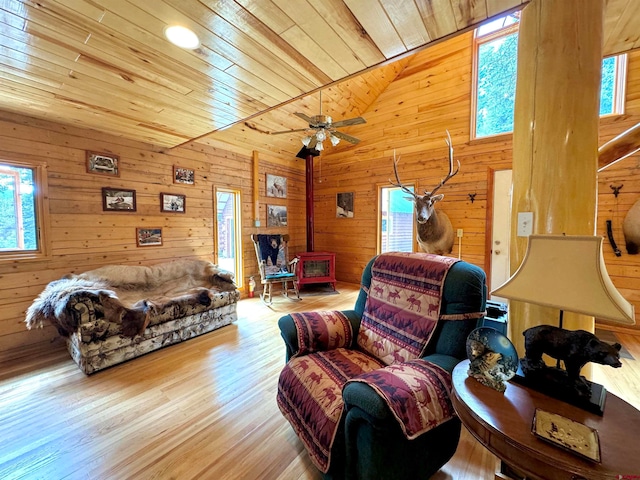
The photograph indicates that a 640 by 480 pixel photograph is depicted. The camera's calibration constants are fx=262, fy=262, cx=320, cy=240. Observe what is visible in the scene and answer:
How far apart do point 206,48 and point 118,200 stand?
2513 mm

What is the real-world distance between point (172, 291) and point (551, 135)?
12.7 feet

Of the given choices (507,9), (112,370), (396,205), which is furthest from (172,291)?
(396,205)

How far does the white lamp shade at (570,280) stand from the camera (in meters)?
0.81

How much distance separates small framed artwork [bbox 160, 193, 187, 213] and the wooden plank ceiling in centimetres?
119

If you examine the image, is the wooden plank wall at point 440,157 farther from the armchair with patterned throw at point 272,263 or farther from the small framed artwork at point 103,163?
the small framed artwork at point 103,163

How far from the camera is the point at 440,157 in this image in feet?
14.5

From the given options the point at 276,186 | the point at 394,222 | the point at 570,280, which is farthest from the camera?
the point at 394,222

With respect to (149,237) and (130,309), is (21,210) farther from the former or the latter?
(130,309)

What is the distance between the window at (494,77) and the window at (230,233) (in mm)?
4149

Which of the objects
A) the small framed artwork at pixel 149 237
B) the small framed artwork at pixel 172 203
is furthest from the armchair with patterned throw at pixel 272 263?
the small framed artwork at pixel 149 237

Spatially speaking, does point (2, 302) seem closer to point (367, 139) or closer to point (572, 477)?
point (572, 477)

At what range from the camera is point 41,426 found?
5.72 feet

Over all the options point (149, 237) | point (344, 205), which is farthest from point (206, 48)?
point (344, 205)

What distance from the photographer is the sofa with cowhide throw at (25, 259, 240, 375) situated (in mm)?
2303
